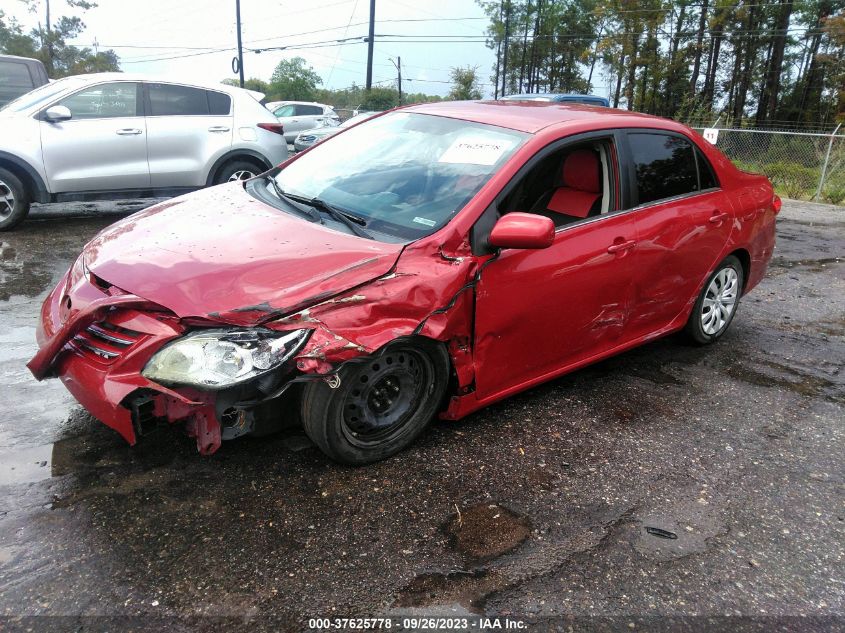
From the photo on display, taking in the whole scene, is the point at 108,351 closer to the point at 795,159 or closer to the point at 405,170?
the point at 405,170

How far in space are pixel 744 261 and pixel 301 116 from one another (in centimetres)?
1865

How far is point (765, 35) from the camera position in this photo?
41.4 meters

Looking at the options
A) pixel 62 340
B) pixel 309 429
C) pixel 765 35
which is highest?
pixel 765 35

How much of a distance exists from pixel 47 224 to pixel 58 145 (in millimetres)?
1170

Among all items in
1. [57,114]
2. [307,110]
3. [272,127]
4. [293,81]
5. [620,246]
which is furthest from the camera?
[293,81]

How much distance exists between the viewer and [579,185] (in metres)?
3.92

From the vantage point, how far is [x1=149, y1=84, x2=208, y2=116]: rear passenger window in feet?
25.7

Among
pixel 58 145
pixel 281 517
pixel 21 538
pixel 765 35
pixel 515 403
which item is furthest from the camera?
pixel 765 35

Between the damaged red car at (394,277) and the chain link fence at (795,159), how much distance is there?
1126 cm

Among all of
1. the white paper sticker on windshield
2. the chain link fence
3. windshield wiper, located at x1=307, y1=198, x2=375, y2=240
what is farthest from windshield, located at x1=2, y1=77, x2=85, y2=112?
the chain link fence

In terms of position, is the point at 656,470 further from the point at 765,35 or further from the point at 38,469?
the point at 765,35

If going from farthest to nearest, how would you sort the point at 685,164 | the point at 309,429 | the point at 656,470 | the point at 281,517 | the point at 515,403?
the point at 685,164 → the point at 515,403 → the point at 656,470 → the point at 309,429 → the point at 281,517

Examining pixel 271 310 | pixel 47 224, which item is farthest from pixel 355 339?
pixel 47 224

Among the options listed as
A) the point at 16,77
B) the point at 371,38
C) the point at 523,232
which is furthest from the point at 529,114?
the point at 371,38
